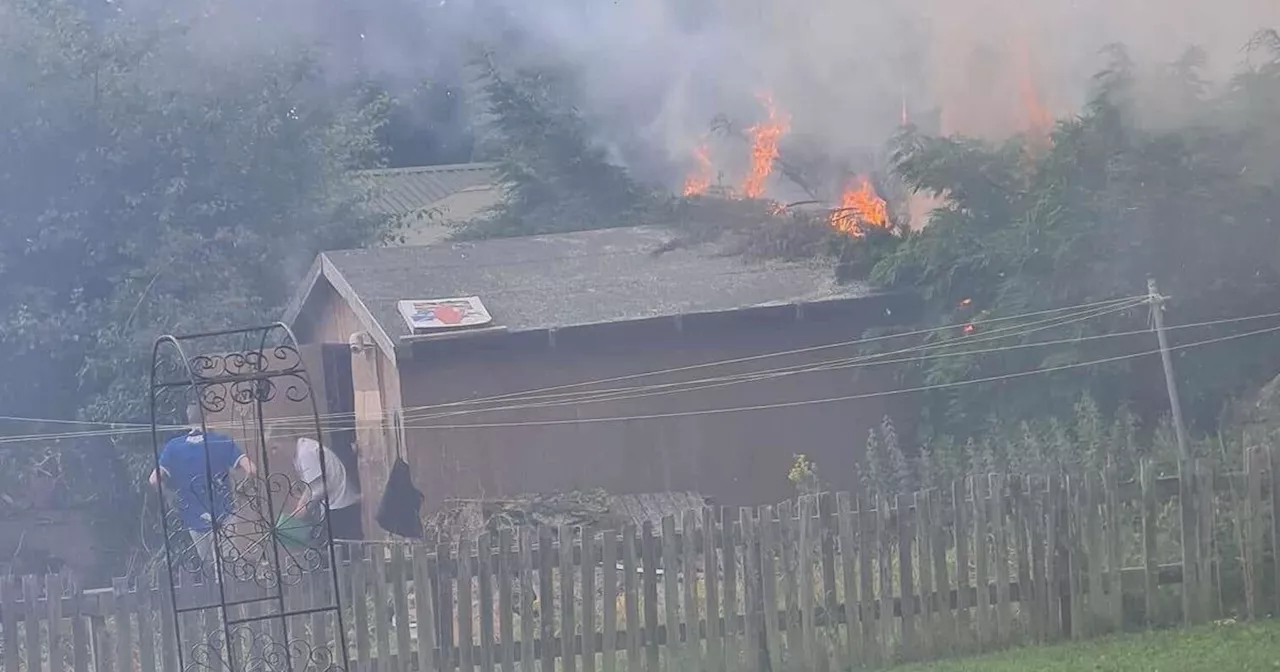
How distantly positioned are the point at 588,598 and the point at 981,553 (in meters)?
1.80

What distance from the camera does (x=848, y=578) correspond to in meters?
6.15

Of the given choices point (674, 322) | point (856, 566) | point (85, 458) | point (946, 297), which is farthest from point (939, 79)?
point (85, 458)

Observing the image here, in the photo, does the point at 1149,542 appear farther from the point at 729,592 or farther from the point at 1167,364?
the point at 1167,364

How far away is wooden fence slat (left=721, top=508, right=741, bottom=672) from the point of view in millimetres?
6082

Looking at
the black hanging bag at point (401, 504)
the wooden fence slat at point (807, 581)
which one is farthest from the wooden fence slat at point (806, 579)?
the black hanging bag at point (401, 504)

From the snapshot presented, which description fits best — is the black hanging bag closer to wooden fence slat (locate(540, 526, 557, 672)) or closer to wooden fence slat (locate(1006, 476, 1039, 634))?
wooden fence slat (locate(540, 526, 557, 672))

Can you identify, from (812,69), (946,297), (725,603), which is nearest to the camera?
(725,603)

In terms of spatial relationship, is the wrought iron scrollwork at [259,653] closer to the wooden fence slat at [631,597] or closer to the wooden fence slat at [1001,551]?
the wooden fence slat at [631,597]

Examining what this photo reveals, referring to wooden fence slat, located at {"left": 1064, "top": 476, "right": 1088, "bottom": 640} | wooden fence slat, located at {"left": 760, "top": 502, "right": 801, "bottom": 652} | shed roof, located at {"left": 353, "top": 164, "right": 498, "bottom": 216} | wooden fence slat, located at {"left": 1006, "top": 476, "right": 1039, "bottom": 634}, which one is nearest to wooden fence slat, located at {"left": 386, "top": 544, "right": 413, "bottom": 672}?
wooden fence slat, located at {"left": 760, "top": 502, "right": 801, "bottom": 652}

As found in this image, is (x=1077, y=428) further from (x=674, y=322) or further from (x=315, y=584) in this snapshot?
(x=315, y=584)

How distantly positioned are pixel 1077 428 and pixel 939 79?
11.8 ft

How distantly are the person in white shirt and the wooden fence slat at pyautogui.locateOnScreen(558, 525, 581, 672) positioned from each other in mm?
3744

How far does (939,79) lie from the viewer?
11727mm

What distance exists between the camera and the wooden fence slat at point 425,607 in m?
5.85
